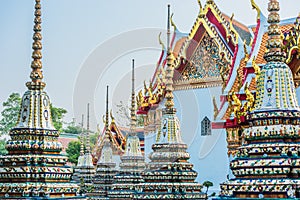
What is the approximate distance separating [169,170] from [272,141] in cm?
431

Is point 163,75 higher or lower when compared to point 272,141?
higher

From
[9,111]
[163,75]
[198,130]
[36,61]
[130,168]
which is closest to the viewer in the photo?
[36,61]

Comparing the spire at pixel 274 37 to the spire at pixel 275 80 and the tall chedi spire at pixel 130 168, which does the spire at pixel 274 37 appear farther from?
the tall chedi spire at pixel 130 168

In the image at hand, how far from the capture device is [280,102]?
22.6ft

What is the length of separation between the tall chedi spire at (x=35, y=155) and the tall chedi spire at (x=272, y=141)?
2.58m

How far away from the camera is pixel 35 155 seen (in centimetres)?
845

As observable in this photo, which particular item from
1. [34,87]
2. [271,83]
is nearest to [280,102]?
[271,83]

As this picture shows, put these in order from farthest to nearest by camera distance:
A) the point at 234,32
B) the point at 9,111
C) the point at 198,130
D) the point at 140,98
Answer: the point at 9,111, the point at 140,98, the point at 198,130, the point at 234,32

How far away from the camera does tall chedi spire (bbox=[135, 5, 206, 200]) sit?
35.3 feet

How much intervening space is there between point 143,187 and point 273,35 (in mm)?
4716

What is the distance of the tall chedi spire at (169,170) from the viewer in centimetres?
1075

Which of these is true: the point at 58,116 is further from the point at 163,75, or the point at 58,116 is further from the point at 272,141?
the point at 272,141

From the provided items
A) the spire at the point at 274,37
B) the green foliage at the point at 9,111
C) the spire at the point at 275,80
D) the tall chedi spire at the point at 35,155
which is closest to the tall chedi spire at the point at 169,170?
the tall chedi spire at the point at 35,155

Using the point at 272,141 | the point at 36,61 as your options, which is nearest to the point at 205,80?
the point at 36,61
